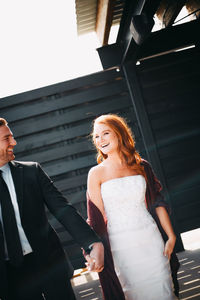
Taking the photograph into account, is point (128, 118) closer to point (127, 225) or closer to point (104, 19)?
Answer: point (104, 19)

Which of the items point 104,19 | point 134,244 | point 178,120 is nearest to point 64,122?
point 104,19

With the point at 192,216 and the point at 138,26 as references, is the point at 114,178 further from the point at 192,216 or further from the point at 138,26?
the point at 192,216

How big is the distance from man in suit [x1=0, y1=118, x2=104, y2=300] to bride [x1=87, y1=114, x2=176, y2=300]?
1.19ft

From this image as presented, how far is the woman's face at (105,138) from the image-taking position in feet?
7.72

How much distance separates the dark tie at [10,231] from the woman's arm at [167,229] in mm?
1165

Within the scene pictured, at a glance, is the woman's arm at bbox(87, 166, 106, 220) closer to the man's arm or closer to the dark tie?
the man's arm

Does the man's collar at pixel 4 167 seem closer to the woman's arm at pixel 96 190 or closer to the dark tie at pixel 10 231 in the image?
the dark tie at pixel 10 231

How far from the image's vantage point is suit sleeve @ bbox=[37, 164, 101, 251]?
1842mm

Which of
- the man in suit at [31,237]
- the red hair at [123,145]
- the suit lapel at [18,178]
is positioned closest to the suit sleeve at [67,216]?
the man in suit at [31,237]

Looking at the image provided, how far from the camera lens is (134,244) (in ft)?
7.05

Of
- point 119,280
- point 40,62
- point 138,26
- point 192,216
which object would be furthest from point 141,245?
point 40,62

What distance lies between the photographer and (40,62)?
5027mm

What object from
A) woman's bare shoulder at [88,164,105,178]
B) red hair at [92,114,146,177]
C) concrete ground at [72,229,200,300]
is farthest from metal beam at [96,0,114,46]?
concrete ground at [72,229,200,300]

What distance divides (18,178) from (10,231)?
0.36 m
